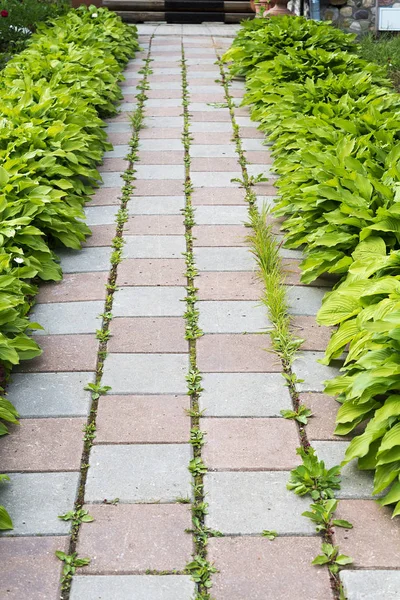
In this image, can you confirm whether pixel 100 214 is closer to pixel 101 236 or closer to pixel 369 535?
pixel 101 236

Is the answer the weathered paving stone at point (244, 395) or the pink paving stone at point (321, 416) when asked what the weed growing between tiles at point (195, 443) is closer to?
the weathered paving stone at point (244, 395)

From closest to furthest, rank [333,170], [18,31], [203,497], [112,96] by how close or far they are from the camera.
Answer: [203,497] < [333,170] < [112,96] < [18,31]

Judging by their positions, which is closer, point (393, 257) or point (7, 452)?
point (7, 452)

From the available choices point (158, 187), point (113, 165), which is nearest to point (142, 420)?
point (158, 187)

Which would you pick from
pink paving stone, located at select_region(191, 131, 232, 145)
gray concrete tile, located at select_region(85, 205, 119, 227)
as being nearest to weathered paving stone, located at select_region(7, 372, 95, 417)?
→ gray concrete tile, located at select_region(85, 205, 119, 227)

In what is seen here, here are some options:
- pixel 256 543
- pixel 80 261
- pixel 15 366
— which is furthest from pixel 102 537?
pixel 80 261

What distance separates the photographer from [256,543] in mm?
2412

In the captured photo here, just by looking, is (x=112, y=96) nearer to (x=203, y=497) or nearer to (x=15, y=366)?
(x=15, y=366)

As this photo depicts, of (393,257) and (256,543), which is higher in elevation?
(393,257)

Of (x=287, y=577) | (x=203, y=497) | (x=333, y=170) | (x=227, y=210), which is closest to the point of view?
(x=287, y=577)

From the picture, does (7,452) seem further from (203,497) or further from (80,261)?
(80,261)

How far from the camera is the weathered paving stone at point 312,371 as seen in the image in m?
3.19

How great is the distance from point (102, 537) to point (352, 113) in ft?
12.2

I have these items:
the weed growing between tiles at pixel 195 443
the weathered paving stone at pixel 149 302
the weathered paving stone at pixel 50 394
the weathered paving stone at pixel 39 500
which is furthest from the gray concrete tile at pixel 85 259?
the weathered paving stone at pixel 39 500
